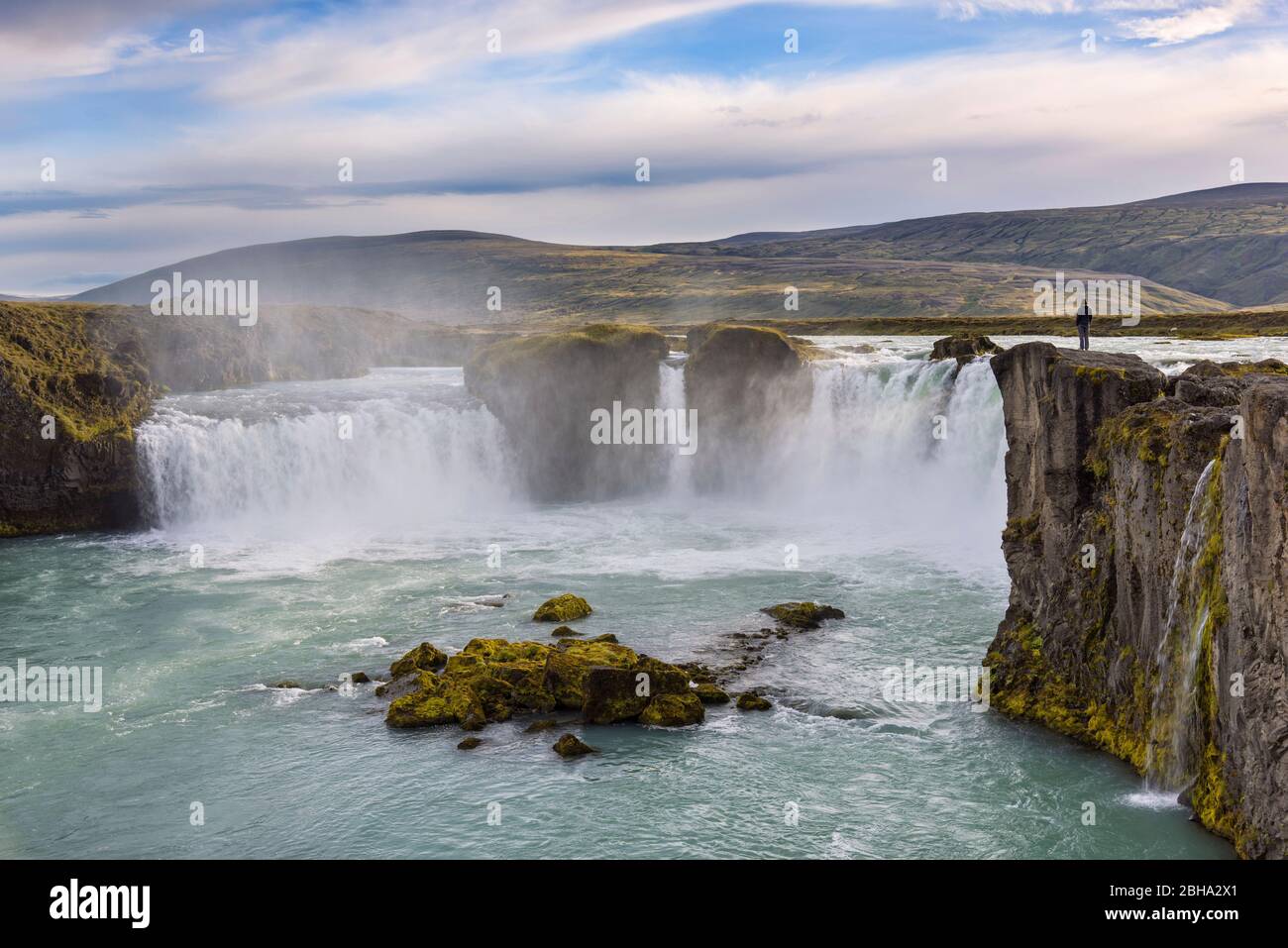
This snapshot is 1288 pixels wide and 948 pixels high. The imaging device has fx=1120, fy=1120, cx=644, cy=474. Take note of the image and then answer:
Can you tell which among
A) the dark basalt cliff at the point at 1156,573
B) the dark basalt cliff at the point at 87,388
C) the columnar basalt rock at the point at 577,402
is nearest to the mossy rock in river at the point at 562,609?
the dark basalt cliff at the point at 1156,573

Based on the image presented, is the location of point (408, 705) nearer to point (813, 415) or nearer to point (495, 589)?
point (495, 589)

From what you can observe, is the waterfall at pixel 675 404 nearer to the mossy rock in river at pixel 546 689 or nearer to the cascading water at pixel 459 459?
the cascading water at pixel 459 459

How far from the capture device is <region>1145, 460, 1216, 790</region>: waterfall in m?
18.1

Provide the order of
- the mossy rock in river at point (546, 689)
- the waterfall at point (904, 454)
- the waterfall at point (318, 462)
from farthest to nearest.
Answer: the waterfall at point (318, 462) < the waterfall at point (904, 454) < the mossy rock in river at point (546, 689)

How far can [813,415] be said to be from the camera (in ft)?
190

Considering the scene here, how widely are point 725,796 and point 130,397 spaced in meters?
47.1

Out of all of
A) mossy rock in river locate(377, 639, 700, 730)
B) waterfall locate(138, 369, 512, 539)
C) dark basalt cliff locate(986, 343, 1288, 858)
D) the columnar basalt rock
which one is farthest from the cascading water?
mossy rock in river locate(377, 639, 700, 730)

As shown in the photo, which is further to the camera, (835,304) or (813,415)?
(835,304)

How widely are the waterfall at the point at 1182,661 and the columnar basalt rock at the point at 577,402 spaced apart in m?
42.9

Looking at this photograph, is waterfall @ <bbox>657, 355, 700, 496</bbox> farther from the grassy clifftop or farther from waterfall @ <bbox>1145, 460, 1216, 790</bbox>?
waterfall @ <bbox>1145, 460, 1216, 790</bbox>

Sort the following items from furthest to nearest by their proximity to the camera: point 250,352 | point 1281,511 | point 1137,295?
point 1137,295 → point 250,352 → point 1281,511

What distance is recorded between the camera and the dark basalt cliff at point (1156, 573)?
1516cm

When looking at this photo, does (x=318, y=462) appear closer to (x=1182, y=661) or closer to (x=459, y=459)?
(x=459, y=459)
